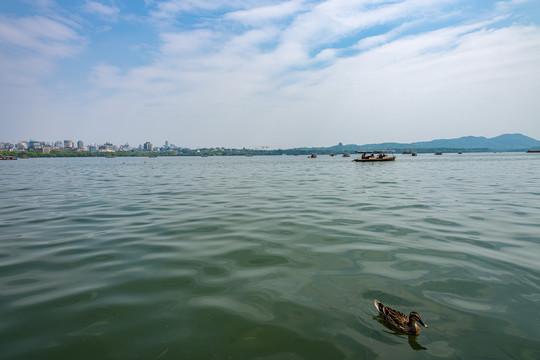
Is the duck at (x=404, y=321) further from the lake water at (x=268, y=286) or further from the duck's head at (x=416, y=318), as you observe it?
the lake water at (x=268, y=286)

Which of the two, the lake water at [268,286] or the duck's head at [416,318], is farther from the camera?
the duck's head at [416,318]

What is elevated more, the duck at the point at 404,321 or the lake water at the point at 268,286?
the duck at the point at 404,321

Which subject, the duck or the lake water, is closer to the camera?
the lake water

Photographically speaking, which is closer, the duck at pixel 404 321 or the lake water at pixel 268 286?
the lake water at pixel 268 286

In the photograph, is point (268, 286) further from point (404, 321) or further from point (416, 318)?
point (416, 318)

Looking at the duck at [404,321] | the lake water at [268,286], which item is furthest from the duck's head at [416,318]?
the lake water at [268,286]

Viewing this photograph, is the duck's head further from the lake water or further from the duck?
the lake water

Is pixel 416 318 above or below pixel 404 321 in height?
above

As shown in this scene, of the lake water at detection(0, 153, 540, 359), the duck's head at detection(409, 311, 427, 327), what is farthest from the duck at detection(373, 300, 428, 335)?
the lake water at detection(0, 153, 540, 359)

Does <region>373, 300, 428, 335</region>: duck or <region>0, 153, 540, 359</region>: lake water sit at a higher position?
<region>373, 300, 428, 335</region>: duck

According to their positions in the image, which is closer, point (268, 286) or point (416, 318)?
point (416, 318)

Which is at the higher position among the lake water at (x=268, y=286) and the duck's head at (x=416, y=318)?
the duck's head at (x=416, y=318)

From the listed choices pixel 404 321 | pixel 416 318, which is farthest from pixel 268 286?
pixel 416 318

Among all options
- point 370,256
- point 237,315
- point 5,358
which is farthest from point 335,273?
point 5,358
